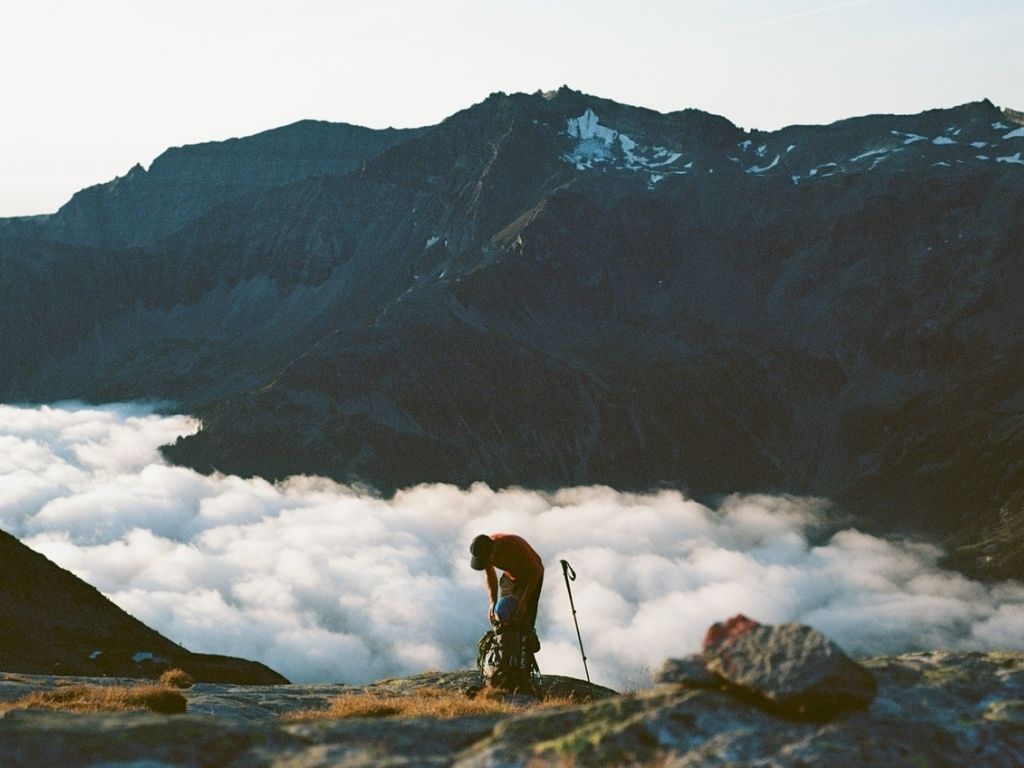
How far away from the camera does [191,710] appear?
1811 centimetres

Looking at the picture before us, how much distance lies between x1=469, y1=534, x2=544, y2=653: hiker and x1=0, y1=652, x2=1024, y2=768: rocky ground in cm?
803

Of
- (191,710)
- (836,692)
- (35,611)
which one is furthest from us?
(35,611)

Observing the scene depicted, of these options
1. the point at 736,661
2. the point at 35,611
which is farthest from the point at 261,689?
the point at 35,611

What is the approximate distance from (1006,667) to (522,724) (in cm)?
583

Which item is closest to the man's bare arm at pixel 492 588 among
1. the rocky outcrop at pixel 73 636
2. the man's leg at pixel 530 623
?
the man's leg at pixel 530 623

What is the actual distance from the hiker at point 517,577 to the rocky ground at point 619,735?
8.03 meters

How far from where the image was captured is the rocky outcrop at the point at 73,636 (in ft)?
140

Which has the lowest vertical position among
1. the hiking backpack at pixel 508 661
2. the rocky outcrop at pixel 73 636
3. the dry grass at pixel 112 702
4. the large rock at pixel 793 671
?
the large rock at pixel 793 671

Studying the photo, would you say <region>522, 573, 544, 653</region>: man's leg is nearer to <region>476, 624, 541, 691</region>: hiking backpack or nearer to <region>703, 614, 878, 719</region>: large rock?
<region>476, 624, 541, 691</region>: hiking backpack

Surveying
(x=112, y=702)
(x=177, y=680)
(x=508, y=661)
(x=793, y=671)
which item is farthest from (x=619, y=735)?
(x=177, y=680)

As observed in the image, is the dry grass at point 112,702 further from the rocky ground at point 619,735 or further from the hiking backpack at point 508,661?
the hiking backpack at point 508,661

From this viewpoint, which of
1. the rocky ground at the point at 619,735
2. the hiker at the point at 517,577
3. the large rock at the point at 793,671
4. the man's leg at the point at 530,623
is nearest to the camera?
the rocky ground at the point at 619,735

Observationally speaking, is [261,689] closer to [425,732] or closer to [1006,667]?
[425,732]

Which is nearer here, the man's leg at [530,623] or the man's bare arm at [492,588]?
the man's bare arm at [492,588]
